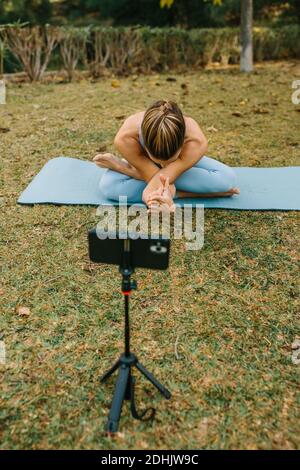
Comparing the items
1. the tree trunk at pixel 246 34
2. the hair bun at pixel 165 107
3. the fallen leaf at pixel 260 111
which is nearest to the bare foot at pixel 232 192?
the hair bun at pixel 165 107

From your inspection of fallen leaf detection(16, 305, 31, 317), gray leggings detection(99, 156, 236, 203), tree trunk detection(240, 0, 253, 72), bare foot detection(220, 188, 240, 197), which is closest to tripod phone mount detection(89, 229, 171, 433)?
fallen leaf detection(16, 305, 31, 317)

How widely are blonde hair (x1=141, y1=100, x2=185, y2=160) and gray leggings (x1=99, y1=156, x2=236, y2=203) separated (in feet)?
1.82

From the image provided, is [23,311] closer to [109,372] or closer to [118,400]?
[109,372]

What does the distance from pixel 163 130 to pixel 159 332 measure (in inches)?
45.4

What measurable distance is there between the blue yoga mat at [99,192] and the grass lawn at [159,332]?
0.34 feet

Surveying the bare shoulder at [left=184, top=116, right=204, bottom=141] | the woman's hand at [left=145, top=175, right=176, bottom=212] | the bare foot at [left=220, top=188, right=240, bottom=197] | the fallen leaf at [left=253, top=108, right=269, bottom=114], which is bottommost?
the bare foot at [left=220, top=188, right=240, bottom=197]

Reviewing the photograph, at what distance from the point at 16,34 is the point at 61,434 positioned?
6.77m

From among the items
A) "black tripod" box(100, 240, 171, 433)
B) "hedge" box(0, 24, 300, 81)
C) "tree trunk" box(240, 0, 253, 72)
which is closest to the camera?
"black tripod" box(100, 240, 171, 433)

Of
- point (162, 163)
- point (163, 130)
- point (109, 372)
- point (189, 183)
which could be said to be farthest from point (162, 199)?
point (109, 372)

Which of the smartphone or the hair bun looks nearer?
the smartphone

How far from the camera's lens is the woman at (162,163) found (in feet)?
9.30

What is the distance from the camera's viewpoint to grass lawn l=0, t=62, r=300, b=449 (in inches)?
72.5

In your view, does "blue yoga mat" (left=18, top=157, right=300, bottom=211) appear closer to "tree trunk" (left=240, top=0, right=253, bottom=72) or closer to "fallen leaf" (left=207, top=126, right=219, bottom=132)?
"fallen leaf" (left=207, top=126, right=219, bottom=132)

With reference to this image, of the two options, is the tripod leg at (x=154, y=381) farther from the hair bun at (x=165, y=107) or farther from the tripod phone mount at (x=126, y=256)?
the hair bun at (x=165, y=107)
